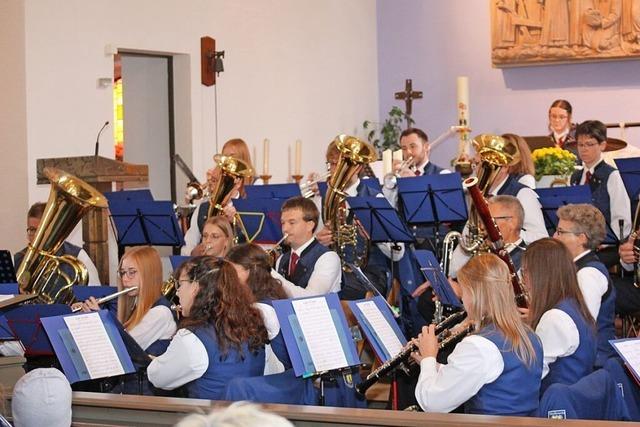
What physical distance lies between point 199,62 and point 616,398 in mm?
7032

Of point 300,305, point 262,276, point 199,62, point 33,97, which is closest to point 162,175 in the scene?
point 199,62

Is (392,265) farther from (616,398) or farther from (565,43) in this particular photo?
(565,43)

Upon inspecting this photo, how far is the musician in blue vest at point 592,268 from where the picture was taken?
493 centimetres

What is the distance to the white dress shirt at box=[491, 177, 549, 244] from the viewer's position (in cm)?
651

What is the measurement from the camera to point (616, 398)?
154 inches

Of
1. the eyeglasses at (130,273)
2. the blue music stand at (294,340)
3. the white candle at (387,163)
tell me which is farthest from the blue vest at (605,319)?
the white candle at (387,163)

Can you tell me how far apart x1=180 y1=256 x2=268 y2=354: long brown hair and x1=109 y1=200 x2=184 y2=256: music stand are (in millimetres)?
2625

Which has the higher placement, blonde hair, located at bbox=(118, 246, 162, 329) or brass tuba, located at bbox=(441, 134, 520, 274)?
brass tuba, located at bbox=(441, 134, 520, 274)

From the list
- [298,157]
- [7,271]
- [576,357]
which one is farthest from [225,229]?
[298,157]

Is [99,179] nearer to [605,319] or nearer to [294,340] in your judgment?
[294,340]

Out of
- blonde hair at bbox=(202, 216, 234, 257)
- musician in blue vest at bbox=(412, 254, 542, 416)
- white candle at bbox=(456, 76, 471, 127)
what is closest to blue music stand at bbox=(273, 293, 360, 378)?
musician in blue vest at bbox=(412, 254, 542, 416)

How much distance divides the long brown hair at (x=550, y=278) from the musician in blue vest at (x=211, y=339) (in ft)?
3.72

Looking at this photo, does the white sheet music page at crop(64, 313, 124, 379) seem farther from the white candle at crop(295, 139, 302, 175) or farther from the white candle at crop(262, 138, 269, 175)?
the white candle at crop(295, 139, 302, 175)

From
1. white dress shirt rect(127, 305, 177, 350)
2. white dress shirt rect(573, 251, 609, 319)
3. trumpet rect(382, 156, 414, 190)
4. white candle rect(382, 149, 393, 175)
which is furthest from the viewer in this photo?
white candle rect(382, 149, 393, 175)
